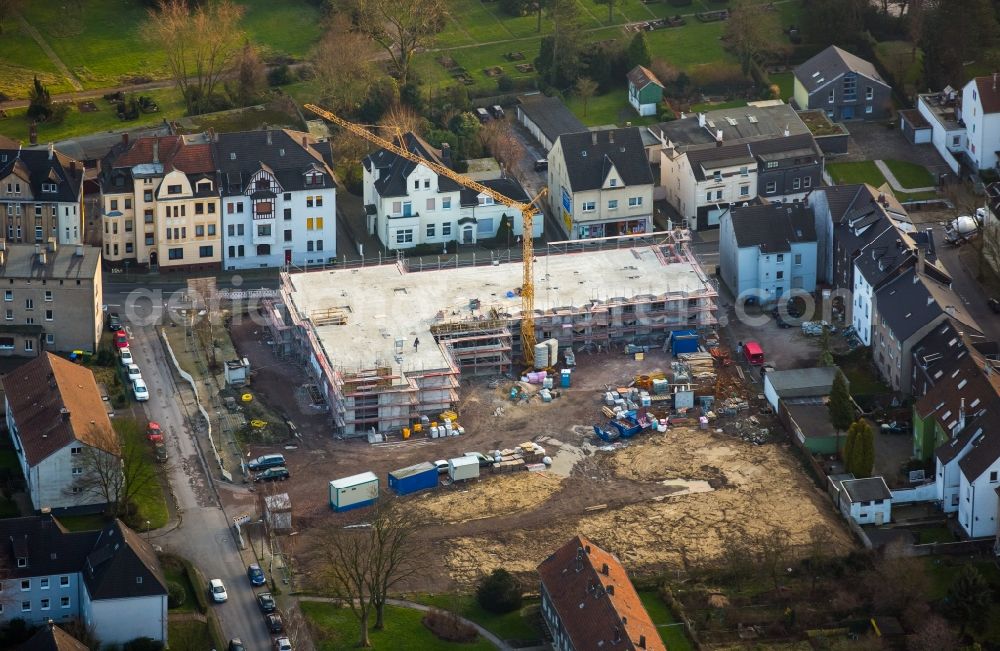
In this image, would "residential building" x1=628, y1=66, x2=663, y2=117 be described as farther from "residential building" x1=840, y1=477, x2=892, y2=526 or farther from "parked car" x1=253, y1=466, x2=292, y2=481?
"parked car" x1=253, y1=466, x2=292, y2=481

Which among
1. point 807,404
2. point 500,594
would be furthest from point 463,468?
point 807,404

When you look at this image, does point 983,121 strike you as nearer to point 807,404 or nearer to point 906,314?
point 906,314

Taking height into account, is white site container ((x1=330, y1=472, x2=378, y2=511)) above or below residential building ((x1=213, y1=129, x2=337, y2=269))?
below

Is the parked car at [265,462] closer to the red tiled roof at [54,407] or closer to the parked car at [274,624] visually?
the red tiled roof at [54,407]

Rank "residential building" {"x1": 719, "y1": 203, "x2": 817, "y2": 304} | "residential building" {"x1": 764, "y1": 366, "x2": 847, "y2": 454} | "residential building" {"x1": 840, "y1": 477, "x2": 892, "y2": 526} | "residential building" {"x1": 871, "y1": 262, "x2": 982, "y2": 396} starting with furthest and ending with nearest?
"residential building" {"x1": 719, "y1": 203, "x2": 817, "y2": 304}, "residential building" {"x1": 871, "y1": 262, "x2": 982, "y2": 396}, "residential building" {"x1": 764, "y1": 366, "x2": 847, "y2": 454}, "residential building" {"x1": 840, "y1": 477, "x2": 892, "y2": 526}

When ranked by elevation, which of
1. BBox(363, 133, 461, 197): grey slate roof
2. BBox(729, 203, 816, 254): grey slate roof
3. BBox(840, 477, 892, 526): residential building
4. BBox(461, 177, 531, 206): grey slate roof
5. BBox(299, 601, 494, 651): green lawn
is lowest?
BBox(299, 601, 494, 651): green lawn

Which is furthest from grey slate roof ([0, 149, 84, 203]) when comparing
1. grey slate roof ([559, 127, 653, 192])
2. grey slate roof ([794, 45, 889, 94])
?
grey slate roof ([794, 45, 889, 94])

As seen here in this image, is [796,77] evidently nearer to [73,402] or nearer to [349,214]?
[349,214]
